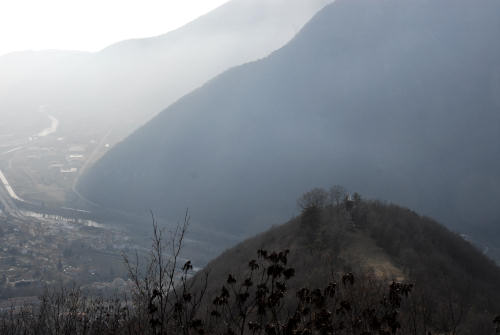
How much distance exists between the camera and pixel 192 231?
120 metres

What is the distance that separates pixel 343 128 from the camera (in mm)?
154500

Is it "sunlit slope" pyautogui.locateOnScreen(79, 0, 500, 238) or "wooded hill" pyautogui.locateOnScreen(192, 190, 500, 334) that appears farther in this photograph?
"sunlit slope" pyautogui.locateOnScreen(79, 0, 500, 238)

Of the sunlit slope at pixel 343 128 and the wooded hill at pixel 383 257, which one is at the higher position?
the sunlit slope at pixel 343 128

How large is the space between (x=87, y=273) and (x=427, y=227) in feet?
221

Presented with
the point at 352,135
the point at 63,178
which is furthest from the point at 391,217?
the point at 63,178

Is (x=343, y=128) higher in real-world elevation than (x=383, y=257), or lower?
higher

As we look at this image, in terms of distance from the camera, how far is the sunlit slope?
130m

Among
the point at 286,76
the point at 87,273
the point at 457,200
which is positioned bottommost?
the point at 87,273

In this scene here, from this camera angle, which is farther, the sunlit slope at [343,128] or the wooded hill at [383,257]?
the sunlit slope at [343,128]

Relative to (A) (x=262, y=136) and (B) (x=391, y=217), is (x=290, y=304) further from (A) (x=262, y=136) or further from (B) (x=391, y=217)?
(A) (x=262, y=136)

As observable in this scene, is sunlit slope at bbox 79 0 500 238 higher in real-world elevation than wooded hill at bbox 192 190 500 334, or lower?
higher

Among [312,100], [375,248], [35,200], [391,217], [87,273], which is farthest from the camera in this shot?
[312,100]

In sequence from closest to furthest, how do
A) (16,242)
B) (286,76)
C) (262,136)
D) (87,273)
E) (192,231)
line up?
(87,273) < (16,242) < (192,231) < (262,136) < (286,76)

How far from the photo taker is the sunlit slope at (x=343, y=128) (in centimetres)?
13050
